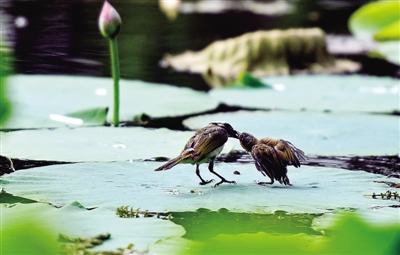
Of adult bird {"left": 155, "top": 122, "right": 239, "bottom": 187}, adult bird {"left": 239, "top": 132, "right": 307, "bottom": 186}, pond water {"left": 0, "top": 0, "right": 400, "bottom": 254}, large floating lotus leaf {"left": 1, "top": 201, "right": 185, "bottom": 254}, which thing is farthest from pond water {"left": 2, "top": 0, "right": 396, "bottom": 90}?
adult bird {"left": 239, "top": 132, "right": 307, "bottom": 186}

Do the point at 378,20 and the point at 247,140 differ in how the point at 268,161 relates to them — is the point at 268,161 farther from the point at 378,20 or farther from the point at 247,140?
the point at 378,20

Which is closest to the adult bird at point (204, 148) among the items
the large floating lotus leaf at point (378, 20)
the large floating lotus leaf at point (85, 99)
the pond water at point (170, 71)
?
the pond water at point (170, 71)

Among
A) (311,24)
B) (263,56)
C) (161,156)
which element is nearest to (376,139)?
(161,156)

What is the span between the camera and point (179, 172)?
110 inches

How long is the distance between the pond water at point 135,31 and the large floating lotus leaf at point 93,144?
0.50 meters

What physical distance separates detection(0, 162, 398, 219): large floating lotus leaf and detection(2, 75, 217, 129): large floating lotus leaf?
1.09 m

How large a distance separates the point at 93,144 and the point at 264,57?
3731mm

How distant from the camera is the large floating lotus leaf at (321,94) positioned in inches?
181

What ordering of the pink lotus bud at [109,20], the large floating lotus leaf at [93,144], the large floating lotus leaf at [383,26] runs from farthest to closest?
the large floating lotus leaf at [383,26], the pink lotus bud at [109,20], the large floating lotus leaf at [93,144]

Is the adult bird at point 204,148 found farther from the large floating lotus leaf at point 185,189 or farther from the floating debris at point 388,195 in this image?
the floating debris at point 388,195

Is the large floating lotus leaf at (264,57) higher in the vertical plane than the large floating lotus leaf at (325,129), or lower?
higher

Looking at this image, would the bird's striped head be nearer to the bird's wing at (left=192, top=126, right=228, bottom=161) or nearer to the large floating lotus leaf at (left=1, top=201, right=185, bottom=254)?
the bird's wing at (left=192, top=126, right=228, bottom=161)

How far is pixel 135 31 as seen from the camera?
8.73 meters

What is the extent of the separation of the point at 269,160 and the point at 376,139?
1212mm
